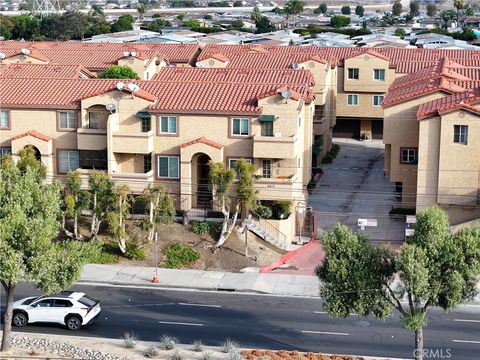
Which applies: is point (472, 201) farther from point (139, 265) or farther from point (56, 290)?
point (56, 290)

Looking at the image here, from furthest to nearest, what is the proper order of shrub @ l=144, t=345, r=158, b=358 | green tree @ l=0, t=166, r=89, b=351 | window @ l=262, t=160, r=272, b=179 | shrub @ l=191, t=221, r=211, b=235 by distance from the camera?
1. window @ l=262, t=160, r=272, b=179
2. shrub @ l=191, t=221, r=211, b=235
3. shrub @ l=144, t=345, r=158, b=358
4. green tree @ l=0, t=166, r=89, b=351

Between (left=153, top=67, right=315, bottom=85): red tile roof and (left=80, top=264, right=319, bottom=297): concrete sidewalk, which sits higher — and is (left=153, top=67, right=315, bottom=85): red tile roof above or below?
above

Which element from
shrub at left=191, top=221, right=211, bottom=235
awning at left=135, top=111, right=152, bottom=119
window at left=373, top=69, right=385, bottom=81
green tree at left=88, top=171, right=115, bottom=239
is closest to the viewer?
green tree at left=88, top=171, right=115, bottom=239

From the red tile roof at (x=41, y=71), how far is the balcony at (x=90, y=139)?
28.0 feet

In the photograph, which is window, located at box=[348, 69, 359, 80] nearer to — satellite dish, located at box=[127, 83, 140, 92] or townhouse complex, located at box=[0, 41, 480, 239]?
townhouse complex, located at box=[0, 41, 480, 239]

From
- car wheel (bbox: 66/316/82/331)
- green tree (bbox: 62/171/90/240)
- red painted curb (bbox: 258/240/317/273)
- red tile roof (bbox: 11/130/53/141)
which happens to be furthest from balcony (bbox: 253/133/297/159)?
car wheel (bbox: 66/316/82/331)

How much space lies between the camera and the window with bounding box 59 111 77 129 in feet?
167

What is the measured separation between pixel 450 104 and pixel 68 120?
2062 cm

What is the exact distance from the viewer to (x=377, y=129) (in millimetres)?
76812

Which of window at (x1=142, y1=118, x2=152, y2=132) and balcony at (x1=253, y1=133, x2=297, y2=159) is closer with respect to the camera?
balcony at (x1=253, y1=133, x2=297, y2=159)

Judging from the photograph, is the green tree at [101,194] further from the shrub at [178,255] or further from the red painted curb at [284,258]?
the red painted curb at [284,258]

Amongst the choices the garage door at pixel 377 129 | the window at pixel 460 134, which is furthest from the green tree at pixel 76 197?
the garage door at pixel 377 129

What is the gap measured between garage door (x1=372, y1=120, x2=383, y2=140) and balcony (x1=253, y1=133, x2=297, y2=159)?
97.3ft

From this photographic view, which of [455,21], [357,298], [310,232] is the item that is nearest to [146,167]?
[310,232]
